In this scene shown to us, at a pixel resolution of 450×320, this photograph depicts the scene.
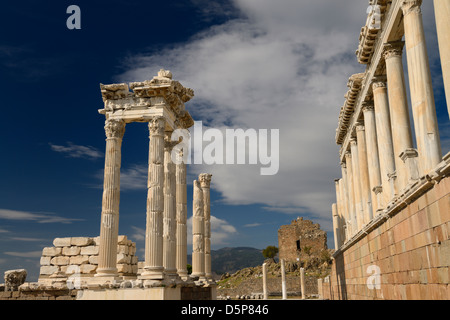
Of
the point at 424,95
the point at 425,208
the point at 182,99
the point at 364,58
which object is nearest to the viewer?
the point at 425,208

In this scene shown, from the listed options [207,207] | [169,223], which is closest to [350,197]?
[207,207]

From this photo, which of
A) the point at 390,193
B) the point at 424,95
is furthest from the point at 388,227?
the point at 424,95

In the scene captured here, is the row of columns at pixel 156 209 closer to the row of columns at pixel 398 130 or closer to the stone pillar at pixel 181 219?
the stone pillar at pixel 181 219

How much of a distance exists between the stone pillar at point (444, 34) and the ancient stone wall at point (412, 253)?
2056 millimetres

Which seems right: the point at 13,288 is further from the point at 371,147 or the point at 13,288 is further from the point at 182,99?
the point at 371,147

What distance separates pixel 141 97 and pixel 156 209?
4870 mm

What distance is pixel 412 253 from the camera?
1097cm

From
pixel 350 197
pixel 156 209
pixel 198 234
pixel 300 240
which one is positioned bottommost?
pixel 198 234

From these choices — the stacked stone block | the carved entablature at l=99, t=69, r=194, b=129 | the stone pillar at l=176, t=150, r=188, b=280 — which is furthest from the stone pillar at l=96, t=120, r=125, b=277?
the stone pillar at l=176, t=150, r=188, b=280

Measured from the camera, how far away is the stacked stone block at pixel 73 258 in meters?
19.8

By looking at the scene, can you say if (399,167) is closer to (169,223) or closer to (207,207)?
(169,223)

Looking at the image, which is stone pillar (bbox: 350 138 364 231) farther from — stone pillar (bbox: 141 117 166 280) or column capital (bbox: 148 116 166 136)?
column capital (bbox: 148 116 166 136)
